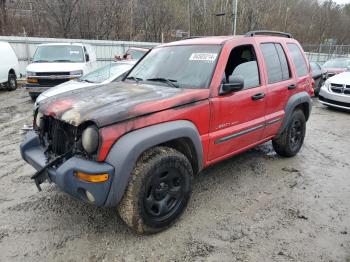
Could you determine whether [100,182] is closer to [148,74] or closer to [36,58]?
[148,74]

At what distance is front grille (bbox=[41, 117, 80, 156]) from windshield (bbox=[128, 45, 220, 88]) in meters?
1.23

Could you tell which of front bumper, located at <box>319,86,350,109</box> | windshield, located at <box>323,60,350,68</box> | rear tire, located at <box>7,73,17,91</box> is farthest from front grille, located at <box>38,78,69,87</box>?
windshield, located at <box>323,60,350,68</box>

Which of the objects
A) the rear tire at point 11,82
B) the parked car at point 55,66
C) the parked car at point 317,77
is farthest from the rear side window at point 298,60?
the rear tire at point 11,82

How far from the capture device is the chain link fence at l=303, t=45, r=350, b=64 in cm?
3069

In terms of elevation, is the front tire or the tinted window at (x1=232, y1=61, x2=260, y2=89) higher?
the tinted window at (x1=232, y1=61, x2=260, y2=89)

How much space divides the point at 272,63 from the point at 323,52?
33146 millimetres

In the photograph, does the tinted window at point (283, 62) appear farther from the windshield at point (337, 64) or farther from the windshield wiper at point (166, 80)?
the windshield at point (337, 64)

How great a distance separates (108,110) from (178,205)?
1.24 metres

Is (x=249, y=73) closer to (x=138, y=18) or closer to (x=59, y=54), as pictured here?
(x=59, y=54)

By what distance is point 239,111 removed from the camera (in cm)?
382

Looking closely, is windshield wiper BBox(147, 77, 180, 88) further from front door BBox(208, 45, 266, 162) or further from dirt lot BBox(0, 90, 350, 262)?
dirt lot BBox(0, 90, 350, 262)

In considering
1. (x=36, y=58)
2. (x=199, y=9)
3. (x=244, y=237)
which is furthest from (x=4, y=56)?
(x=199, y=9)

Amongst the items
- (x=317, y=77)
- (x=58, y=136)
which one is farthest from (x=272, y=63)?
(x=317, y=77)

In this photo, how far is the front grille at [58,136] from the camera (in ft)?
9.87
